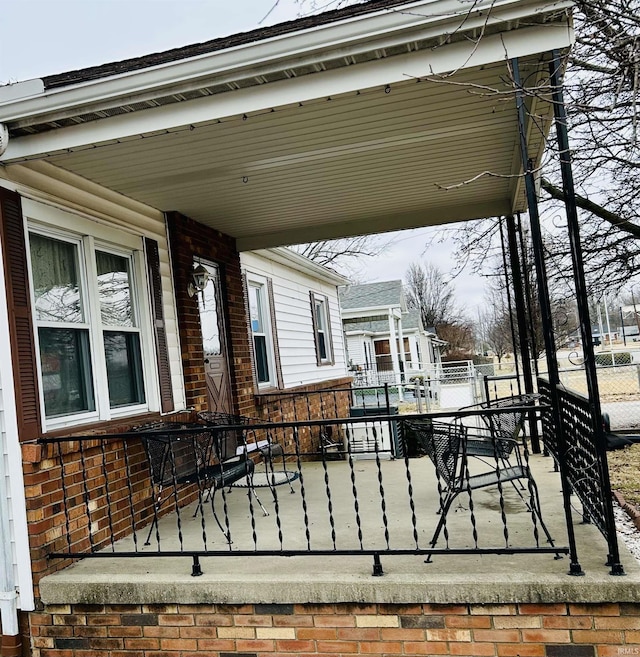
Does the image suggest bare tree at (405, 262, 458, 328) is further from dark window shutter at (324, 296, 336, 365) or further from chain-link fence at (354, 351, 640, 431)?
dark window shutter at (324, 296, 336, 365)

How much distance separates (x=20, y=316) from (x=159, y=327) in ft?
5.44

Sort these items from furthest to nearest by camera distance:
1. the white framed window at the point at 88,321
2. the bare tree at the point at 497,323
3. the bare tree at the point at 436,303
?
the bare tree at the point at 436,303, the bare tree at the point at 497,323, the white framed window at the point at 88,321

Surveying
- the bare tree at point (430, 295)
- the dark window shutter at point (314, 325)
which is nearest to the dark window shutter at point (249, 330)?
the dark window shutter at point (314, 325)

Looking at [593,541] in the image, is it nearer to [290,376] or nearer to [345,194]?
[345,194]

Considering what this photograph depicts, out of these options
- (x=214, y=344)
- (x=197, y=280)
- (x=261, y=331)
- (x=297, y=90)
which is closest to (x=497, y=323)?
(x=261, y=331)

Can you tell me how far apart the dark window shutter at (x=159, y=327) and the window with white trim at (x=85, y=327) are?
0.13 meters

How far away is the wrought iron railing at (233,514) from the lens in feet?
11.0

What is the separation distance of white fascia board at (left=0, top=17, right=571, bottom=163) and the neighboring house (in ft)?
57.8

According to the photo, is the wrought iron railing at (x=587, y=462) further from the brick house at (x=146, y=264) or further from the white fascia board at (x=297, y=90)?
the white fascia board at (x=297, y=90)

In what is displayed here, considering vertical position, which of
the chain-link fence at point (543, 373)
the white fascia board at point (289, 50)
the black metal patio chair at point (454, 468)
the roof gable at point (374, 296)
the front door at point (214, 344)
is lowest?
the chain-link fence at point (543, 373)

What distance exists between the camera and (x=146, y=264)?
16.8 ft

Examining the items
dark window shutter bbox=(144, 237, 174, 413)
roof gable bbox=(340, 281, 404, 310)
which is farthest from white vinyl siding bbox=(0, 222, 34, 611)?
roof gable bbox=(340, 281, 404, 310)

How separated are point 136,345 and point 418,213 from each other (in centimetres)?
329

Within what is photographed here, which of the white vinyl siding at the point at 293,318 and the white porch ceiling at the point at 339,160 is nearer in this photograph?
the white porch ceiling at the point at 339,160
